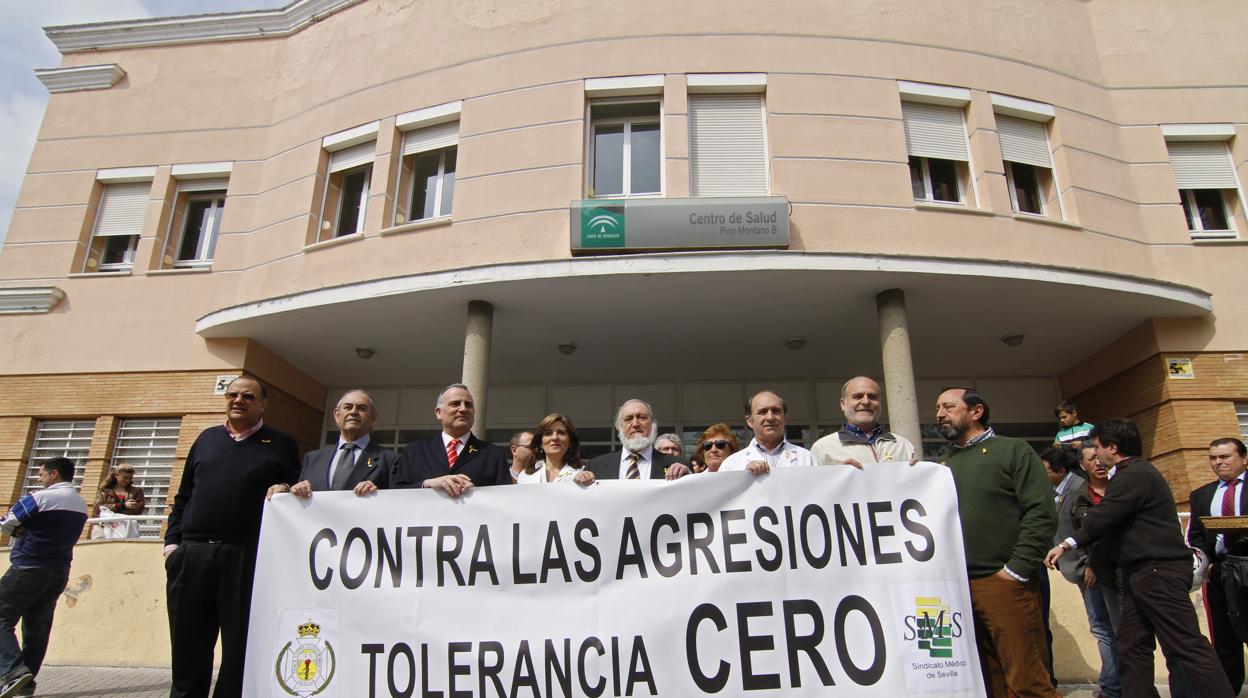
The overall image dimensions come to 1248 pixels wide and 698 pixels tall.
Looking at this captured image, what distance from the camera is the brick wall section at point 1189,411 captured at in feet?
30.6

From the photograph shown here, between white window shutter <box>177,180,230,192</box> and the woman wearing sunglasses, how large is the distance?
34.3ft

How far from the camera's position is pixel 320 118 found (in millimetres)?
11227

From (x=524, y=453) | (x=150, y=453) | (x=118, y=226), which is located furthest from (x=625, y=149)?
(x=118, y=226)

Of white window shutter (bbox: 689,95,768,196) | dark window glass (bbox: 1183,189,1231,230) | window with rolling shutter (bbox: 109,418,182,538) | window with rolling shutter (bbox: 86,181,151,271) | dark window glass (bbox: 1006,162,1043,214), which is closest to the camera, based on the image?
white window shutter (bbox: 689,95,768,196)

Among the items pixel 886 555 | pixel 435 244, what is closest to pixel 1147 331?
pixel 886 555

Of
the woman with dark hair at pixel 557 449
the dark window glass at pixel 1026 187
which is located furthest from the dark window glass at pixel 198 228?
the dark window glass at pixel 1026 187

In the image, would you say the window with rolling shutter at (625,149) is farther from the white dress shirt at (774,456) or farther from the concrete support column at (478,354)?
the white dress shirt at (774,456)

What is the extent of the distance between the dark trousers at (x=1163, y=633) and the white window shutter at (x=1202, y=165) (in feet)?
28.8

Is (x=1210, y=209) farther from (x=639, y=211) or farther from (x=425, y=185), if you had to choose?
(x=425, y=185)

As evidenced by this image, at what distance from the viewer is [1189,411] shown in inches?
376

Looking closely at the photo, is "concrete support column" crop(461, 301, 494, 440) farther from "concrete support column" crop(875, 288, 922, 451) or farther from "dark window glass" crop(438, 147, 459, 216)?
"concrete support column" crop(875, 288, 922, 451)

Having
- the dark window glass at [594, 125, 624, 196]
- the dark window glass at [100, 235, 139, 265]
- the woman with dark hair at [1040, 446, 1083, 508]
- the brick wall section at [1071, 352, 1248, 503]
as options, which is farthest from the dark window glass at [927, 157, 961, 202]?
the dark window glass at [100, 235, 139, 265]

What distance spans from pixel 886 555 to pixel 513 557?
1909 mm

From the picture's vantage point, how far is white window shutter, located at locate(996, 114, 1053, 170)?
10117 mm
